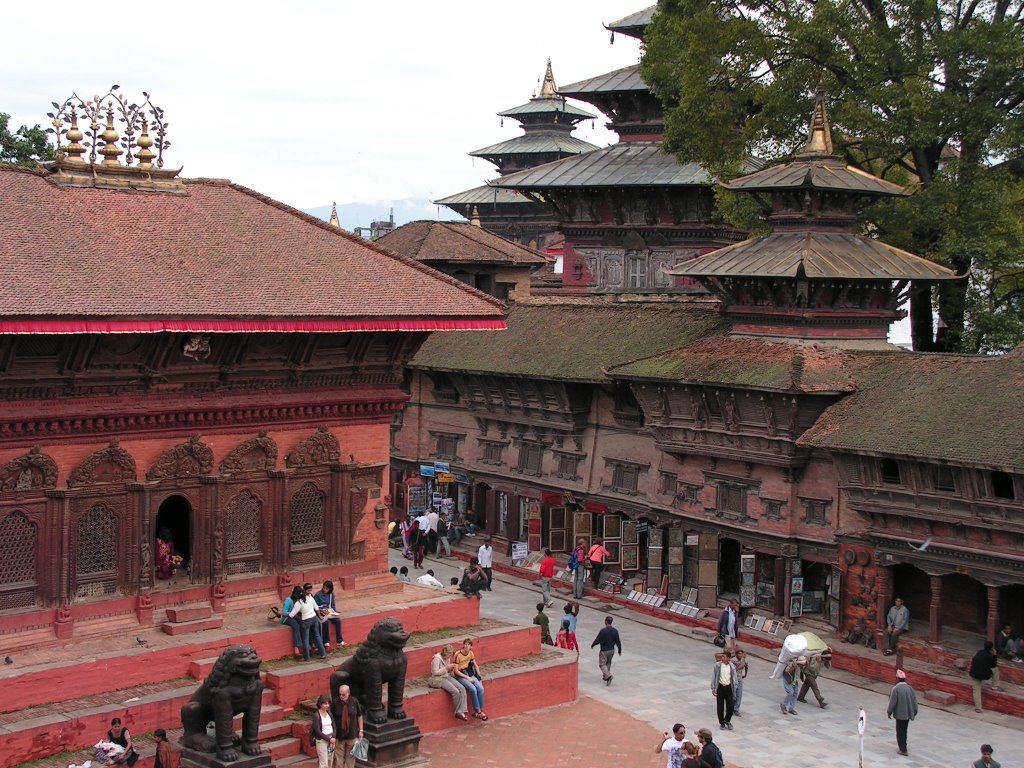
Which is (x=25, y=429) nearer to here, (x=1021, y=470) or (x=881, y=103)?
(x=1021, y=470)

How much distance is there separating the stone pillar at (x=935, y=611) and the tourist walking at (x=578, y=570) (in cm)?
842

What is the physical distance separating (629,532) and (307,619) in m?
11.2

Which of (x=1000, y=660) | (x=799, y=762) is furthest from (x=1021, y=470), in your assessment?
(x=799, y=762)

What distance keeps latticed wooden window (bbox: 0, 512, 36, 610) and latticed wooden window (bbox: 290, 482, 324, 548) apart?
4415 mm

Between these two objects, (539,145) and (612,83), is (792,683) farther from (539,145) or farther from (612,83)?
(539,145)

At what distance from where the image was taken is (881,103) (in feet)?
104

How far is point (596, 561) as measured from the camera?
31.4 m

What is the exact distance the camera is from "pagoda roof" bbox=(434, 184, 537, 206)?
5981 cm

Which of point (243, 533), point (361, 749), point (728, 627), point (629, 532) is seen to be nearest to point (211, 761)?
point (361, 749)

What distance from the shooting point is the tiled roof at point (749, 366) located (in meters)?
27.0

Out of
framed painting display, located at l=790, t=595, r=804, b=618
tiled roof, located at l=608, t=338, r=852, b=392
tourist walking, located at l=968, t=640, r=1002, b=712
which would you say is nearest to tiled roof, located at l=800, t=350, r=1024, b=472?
tiled roof, located at l=608, t=338, r=852, b=392

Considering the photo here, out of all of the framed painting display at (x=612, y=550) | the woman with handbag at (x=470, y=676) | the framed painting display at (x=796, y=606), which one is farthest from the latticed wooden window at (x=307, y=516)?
the framed painting display at (x=612, y=550)

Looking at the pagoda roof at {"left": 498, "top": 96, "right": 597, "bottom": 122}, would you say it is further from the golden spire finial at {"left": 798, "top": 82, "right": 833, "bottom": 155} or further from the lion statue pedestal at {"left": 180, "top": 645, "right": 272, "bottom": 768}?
Answer: the lion statue pedestal at {"left": 180, "top": 645, "right": 272, "bottom": 768}

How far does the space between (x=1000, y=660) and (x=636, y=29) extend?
84.1ft
